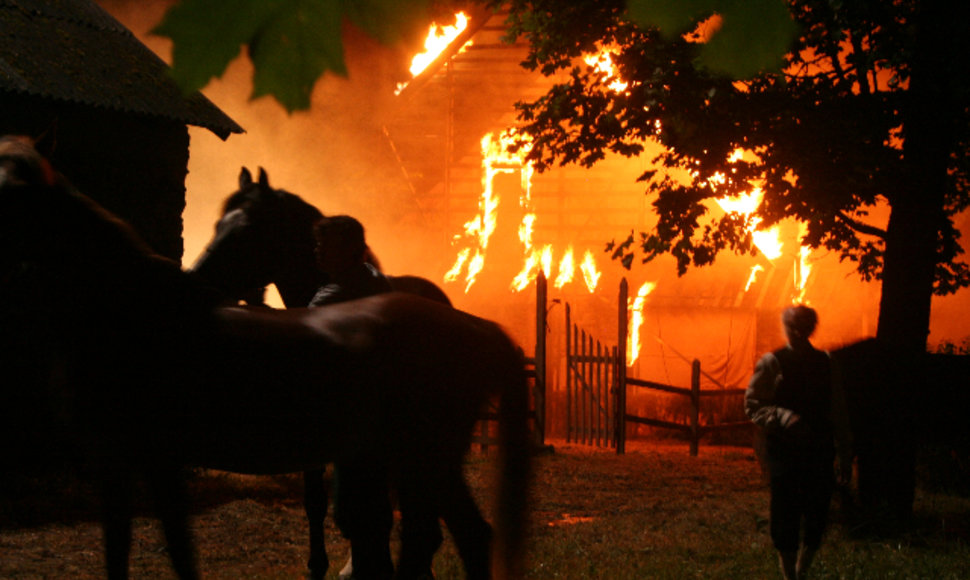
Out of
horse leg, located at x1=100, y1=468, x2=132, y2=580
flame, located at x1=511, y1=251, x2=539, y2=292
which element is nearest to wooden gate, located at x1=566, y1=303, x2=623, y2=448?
flame, located at x1=511, y1=251, x2=539, y2=292

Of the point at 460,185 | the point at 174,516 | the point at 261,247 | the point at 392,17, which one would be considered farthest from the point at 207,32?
the point at 460,185

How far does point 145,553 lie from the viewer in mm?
7516

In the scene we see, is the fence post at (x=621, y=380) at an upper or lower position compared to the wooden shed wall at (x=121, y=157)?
lower

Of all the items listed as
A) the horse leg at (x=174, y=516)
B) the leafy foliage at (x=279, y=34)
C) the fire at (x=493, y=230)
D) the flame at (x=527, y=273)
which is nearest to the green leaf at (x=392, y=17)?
the leafy foliage at (x=279, y=34)

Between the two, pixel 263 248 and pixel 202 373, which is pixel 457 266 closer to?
pixel 263 248

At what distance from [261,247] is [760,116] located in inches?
227

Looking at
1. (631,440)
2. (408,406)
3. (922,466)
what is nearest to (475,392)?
(408,406)

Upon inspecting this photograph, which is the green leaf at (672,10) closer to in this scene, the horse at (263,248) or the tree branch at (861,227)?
the horse at (263,248)

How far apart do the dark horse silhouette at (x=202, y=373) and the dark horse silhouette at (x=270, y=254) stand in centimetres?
137

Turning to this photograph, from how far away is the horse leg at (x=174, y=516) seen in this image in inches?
151

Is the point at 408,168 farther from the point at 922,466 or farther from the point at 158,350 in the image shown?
the point at 158,350

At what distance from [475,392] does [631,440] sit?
47.4 feet

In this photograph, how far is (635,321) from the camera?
73.2ft

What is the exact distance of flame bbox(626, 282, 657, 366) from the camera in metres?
22.1
